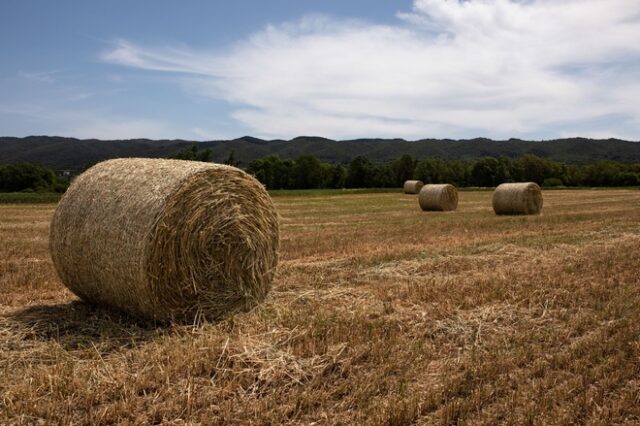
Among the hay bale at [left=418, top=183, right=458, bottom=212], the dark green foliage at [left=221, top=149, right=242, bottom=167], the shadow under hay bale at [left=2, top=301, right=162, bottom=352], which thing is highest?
the dark green foliage at [left=221, top=149, right=242, bottom=167]

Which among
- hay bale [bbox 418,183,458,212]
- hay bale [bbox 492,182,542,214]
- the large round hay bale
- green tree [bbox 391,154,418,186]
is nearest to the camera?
the large round hay bale

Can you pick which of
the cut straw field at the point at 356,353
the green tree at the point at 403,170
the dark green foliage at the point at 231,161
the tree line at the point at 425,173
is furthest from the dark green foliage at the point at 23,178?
the cut straw field at the point at 356,353

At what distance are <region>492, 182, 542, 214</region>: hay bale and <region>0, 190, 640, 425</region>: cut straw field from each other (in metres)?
12.9

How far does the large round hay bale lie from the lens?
6.35 metres

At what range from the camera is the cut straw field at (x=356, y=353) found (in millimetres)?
4137

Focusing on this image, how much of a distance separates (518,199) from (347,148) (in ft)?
506

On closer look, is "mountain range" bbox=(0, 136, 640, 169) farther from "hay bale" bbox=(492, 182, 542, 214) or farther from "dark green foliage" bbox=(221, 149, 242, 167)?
"hay bale" bbox=(492, 182, 542, 214)

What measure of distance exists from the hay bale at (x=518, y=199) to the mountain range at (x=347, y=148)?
378ft

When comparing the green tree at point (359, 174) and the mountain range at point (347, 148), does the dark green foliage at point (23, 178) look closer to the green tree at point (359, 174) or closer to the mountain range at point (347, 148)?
the green tree at point (359, 174)

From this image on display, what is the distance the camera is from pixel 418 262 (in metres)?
9.98

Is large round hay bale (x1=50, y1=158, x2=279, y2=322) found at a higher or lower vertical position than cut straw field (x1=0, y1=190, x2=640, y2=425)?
higher

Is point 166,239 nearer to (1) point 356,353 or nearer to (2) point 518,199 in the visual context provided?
(1) point 356,353

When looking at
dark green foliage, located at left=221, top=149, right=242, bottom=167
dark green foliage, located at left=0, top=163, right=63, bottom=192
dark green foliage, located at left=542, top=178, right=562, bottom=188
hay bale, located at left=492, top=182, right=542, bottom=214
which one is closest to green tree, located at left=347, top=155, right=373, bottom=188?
dark green foliage, located at left=221, top=149, right=242, bottom=167

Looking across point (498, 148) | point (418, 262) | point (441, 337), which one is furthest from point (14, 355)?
point (498, 148)
